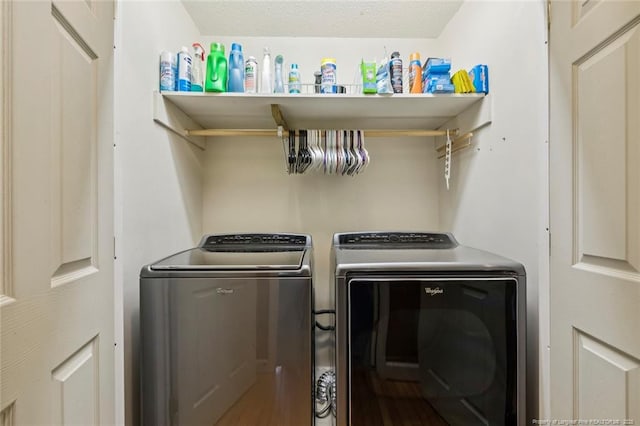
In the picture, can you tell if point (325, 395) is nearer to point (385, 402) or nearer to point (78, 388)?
point (385, 402)

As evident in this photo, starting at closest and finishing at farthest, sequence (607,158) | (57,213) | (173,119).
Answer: (57,213) < (607,158) < (173,119)

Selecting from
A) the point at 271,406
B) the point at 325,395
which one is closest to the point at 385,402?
the point at 271,406

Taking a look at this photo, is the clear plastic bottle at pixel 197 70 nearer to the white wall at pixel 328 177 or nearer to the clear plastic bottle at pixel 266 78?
the white wall at pixel 328 177

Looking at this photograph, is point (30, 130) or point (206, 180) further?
point (206, 180)

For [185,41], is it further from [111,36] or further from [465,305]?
[465,305]

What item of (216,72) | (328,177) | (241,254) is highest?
(216,72)

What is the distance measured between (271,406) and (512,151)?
134 centimetres

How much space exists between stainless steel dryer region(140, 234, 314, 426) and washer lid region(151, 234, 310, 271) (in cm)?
2

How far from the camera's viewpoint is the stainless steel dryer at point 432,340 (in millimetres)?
1025

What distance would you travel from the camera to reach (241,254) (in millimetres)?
1307

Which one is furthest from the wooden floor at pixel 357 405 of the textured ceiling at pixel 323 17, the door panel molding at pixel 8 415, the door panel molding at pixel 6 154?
the textured ceiling at pixel 323 17

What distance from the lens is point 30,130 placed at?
598 mm

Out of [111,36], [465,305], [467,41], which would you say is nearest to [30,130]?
[111,36]

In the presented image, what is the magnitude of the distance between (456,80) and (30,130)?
1531mm
